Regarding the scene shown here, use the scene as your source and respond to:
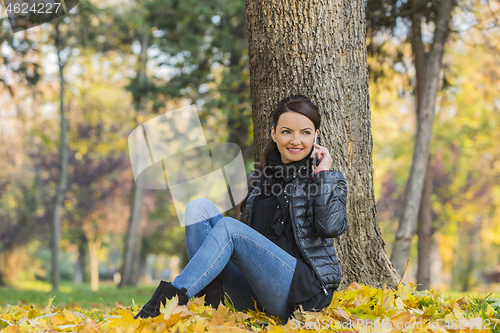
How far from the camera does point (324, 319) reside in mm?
2102

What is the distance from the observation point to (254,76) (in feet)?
10.2

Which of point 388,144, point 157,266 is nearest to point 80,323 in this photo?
point 388,144

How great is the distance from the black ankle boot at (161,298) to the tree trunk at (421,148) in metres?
3.58

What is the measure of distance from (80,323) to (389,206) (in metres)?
16.9

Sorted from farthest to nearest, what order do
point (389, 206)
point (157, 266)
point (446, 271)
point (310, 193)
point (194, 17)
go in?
point (157, 266) → point (446, 271) → point (389, 206) → point (194, 17) → point (310, 193)

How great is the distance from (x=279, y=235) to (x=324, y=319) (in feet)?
1.77

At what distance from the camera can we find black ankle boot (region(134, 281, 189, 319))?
79.3 inches

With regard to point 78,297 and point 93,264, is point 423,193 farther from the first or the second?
point 93,264

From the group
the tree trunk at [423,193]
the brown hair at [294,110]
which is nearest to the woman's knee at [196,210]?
the brown hair at [294,110]

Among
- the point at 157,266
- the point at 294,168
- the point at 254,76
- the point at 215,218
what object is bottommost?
the point at 157,266

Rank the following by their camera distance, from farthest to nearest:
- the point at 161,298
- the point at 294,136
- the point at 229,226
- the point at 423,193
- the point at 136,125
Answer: the point at 136,125 → the point at 423,193 → the point at 294,136 → the point at 229,226 → the point at 161,298

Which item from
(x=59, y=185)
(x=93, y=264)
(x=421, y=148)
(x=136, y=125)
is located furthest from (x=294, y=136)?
(x=93, y=264)

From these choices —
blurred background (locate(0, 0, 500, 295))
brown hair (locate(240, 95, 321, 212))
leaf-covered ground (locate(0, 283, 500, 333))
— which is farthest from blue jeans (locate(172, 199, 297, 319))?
blurred background (locate(0, 0, 500, 295))

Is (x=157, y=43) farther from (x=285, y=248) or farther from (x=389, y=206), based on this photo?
(x=389, y=206)
